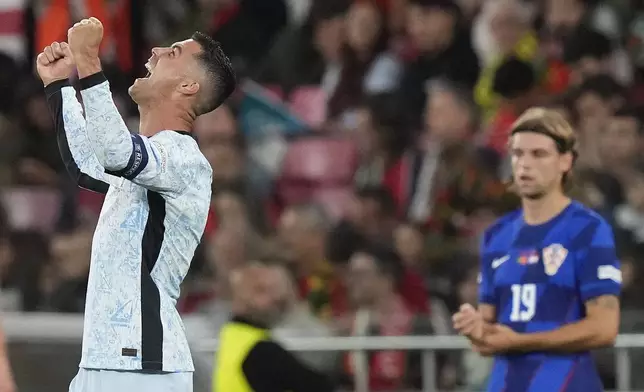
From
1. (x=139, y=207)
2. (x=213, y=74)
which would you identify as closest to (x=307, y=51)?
(x=213, y=74)

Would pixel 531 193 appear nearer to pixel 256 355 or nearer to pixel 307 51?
pixel 256 355

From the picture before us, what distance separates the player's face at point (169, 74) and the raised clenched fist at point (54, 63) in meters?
0.23

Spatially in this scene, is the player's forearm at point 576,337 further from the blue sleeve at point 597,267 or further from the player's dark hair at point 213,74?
the player's dark hair at point 213,74

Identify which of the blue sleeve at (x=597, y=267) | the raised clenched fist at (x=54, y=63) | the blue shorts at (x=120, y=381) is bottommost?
the blue shorts at (x=120, y=381)

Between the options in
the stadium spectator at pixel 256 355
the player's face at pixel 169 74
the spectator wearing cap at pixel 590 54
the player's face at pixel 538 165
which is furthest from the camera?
the spectator wearing cap at pixel 590 54

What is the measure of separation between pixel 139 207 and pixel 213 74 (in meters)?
0.58

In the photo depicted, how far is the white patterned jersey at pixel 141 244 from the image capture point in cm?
480

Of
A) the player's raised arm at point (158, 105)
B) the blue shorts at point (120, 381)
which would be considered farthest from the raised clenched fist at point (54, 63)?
the blue shorts at point (120, 381)

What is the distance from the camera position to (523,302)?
6004 millimetres

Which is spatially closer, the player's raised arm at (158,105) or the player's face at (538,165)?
the player's raised arm at (158,105)

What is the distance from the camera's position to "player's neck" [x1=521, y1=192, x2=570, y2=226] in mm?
6109

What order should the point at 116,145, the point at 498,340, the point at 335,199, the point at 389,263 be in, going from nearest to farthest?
1. the point at 116,145
2. the point at 498,340
3. the point at 389,263
4. the point at 335,199

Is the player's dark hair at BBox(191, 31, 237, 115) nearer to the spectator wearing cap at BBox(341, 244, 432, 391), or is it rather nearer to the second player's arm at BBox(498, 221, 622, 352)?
the second player's arm at BBox(498, 221, 622, 352)

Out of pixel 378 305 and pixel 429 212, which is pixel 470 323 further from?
pixel 429 212
